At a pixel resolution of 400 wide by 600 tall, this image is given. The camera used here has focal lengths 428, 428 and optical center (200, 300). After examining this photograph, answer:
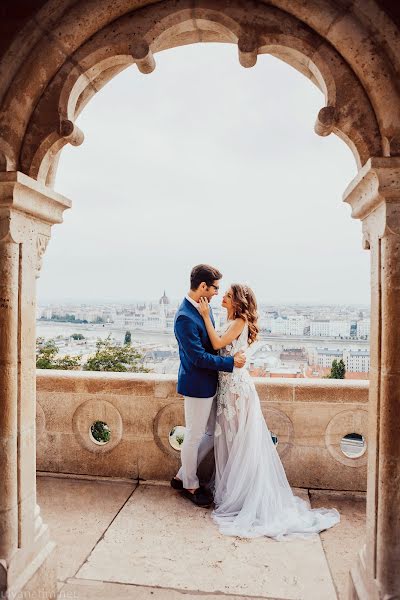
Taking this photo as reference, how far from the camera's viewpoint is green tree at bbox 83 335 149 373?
7168 mm

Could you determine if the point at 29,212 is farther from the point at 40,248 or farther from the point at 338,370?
the point at 338,370

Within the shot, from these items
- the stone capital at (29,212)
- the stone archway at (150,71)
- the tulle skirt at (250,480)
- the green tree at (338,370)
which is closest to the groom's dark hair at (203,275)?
the tulle skirt at (250,480)

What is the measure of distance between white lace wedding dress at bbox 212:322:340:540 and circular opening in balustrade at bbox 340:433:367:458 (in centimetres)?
42

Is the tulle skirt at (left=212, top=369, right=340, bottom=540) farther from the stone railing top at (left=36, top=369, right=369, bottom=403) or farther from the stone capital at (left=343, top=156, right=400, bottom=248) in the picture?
the stone capital at (left=343, top=156, right=400, bottom=248)

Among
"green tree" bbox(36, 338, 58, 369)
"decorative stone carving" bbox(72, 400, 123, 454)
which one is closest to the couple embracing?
"decorative stone carving" bbox(72, 400, 123, 454)

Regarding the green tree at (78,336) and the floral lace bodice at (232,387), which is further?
the green tree at (78,336)

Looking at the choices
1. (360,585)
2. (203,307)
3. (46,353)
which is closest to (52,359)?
(46,353)

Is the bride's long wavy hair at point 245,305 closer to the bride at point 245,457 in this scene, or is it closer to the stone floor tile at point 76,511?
the bride at point 245,457

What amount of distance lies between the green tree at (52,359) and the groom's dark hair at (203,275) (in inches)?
171

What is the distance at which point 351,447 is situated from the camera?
115 inches

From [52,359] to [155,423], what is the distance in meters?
4.69

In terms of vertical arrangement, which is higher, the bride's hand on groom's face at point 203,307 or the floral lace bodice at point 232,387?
the bride's hand on groom's face at point 203,307

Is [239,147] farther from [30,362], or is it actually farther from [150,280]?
[30,362]

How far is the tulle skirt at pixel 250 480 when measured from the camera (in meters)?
2.43
